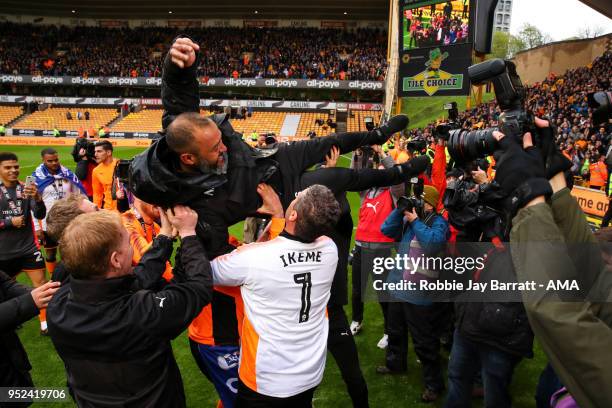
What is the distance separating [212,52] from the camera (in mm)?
40750

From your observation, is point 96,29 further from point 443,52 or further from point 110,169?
point 110,169

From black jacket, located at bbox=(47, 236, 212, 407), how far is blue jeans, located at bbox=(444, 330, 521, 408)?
1888 mm

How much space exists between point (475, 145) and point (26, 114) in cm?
4400

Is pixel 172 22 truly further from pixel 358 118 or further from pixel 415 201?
pixel 415 201

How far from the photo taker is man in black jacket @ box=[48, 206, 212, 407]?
67.2 inches

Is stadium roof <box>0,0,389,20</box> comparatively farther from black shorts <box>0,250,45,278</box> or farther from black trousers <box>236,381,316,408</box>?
black trousers <box>236,381,316,408</box>

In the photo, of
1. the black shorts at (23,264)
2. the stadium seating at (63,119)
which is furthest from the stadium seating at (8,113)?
the black shorts at (23,264)

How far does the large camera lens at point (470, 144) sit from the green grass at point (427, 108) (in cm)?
2870

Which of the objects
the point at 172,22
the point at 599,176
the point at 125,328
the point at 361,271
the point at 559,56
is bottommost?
the point at 599,176

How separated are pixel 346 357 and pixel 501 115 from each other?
6.20 ft

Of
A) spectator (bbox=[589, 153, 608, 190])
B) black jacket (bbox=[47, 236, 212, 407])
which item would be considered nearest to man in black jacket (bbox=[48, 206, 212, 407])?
black jacket (bbox=[47, 236, 212, 407])

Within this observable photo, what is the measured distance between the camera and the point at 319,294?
221cm

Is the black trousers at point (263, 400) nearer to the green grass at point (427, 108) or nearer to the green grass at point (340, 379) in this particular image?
the green grass at point (340, 379)

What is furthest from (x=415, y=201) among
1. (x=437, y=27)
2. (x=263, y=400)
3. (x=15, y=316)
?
(x=437, y=27)
